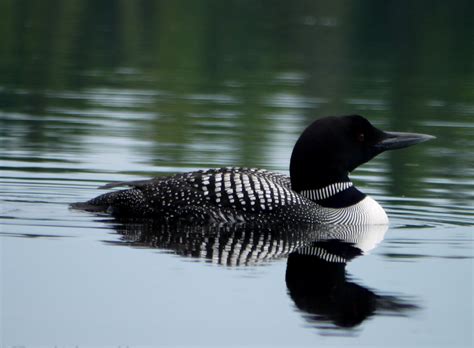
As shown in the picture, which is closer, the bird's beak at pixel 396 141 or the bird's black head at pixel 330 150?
the bird's black head at pixel 330 150

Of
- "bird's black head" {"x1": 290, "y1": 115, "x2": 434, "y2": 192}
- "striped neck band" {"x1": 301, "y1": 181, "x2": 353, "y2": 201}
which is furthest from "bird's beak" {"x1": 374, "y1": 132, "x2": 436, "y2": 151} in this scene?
"striped neck band" {"x1": 301, "y1": 181, "x2": 353, "y2": 201}

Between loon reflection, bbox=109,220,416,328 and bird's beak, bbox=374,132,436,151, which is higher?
bird's beak, bbox=374,132,436,151

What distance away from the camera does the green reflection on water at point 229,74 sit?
11.5 meters

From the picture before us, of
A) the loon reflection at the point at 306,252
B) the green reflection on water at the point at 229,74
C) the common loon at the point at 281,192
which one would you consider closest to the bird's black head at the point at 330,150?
the common loon at the point at 281,192

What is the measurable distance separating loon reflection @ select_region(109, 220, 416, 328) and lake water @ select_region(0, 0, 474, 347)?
16 mm

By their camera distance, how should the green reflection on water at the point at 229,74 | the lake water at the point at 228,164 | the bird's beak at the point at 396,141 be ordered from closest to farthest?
the lake water at the point at 228,164 < the bird's beak at the point at 396,141 < the green reflection on water at the point at 229,74

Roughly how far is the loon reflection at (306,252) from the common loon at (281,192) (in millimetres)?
89

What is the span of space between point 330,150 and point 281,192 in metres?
0.44

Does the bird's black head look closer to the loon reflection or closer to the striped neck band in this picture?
the striped neck band

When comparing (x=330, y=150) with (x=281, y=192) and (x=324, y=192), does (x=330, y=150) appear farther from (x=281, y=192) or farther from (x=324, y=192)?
(x=281, y=192)

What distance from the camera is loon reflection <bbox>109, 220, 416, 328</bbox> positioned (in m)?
5.52

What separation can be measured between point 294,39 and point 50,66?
893cm

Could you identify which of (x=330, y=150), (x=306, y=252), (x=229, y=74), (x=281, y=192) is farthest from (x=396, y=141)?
(x=229, y=74)

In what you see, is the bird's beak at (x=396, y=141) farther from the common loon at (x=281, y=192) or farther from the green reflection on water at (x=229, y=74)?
the green reflection on water at (x=229, y=74)
